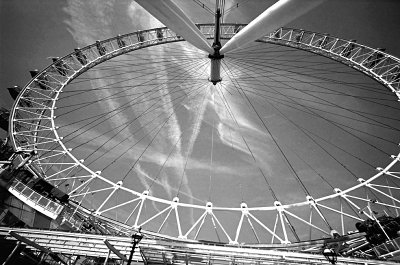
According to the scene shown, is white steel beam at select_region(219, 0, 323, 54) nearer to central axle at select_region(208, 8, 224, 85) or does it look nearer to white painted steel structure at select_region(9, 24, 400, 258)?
central axle at select_region(208, 8, 224, 85)

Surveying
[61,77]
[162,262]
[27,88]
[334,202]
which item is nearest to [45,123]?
[27,88]

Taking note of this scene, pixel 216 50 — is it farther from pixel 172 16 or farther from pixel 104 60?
pixel 104 60

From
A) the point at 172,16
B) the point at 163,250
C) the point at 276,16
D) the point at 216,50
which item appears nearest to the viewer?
the point at 276,16

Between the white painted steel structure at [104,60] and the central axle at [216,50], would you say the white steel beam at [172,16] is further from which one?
the white painted steel structure at [104,60]

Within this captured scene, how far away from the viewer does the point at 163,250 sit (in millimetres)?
16688

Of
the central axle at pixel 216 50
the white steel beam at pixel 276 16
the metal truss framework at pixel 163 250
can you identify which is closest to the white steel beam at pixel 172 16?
the white steel beam at pixel 276 16

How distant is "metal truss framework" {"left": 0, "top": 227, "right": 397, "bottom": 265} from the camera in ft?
55.0

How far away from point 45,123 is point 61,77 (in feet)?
27.9

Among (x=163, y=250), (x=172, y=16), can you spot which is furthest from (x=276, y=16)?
(x=163, y=250)

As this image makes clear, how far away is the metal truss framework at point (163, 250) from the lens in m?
16.8

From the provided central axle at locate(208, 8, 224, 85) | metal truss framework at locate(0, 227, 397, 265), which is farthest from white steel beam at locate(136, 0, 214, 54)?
metal truss framework at locate(0, 227, 397, 265)

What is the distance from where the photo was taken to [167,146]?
134 ft

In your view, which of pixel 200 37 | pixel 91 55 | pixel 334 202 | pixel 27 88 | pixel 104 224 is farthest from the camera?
pixel 334 202

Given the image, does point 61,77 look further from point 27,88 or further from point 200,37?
point 200,37
